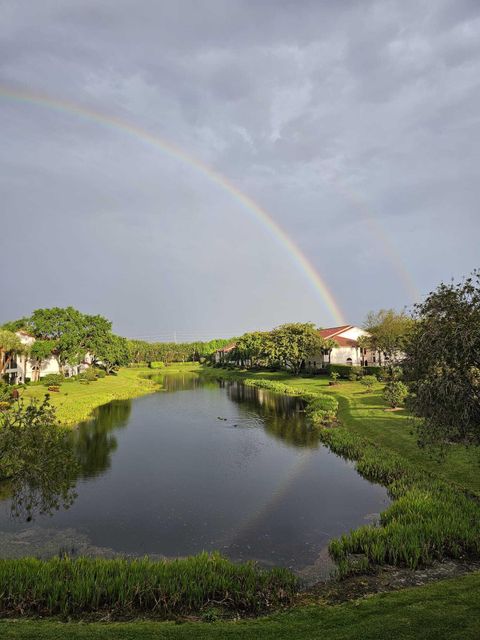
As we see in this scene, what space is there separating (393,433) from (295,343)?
51664mm

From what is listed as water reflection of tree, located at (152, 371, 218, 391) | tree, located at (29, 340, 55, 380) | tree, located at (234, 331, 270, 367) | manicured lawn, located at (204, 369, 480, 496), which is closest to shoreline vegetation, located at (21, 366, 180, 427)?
water reflection of tree, located at (152, 371, 218, 391)

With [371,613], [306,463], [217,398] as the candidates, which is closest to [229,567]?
[371,613]

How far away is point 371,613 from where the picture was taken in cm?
1111

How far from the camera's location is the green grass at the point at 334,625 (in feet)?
31.9

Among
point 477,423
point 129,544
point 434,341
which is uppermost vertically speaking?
point 434,341

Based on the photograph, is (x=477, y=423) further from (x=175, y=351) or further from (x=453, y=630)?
(x=175, y=351)

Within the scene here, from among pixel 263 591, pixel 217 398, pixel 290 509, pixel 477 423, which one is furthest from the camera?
pixel 217 398

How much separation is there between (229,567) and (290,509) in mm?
9071

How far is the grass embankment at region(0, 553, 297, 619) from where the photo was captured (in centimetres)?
1237

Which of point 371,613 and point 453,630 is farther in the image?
point 371,613

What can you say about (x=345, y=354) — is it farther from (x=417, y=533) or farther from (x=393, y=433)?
(x=417, y=533)

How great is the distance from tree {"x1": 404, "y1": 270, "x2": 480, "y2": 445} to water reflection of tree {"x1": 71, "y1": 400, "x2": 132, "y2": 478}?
18.3 m

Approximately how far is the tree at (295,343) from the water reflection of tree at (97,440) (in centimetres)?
3746

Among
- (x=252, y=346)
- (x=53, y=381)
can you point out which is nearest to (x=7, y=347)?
(x=53, y=381)
